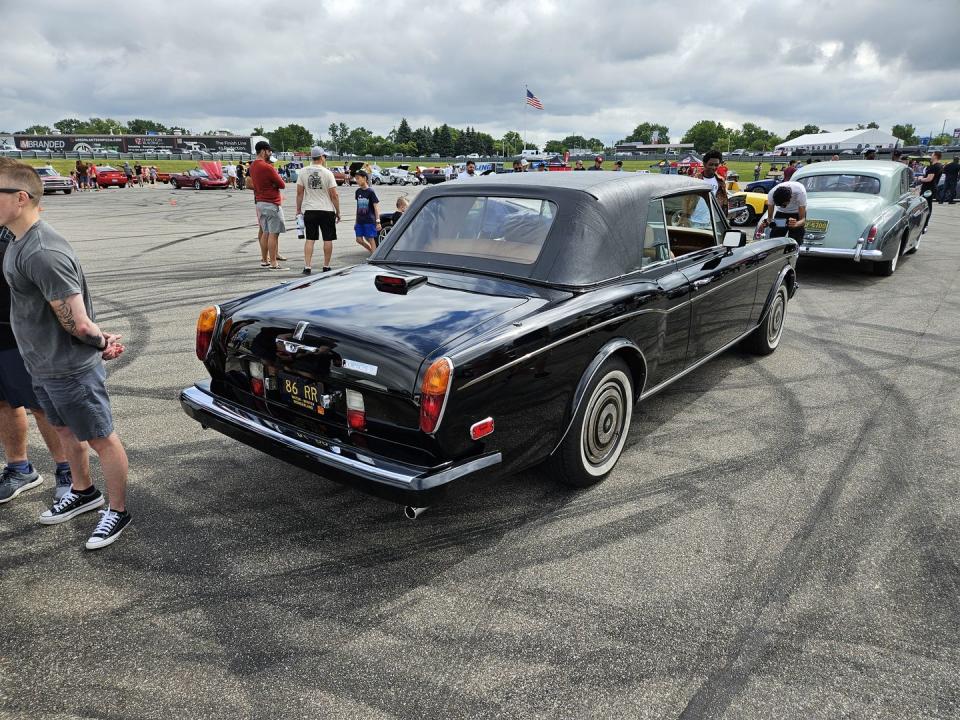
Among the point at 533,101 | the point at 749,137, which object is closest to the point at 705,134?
the point at 749,137

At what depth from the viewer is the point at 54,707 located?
2055 millimetres

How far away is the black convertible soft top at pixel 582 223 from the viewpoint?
3.33 metres

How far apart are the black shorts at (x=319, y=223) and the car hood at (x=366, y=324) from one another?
19.1 ft

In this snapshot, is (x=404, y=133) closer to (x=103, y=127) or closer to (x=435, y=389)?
(x=103, y=127)

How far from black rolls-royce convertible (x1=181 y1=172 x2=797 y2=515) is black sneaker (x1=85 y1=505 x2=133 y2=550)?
564mm

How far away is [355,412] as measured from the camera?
2.73 m

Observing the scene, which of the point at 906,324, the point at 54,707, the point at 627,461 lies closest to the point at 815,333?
the point at 906,324

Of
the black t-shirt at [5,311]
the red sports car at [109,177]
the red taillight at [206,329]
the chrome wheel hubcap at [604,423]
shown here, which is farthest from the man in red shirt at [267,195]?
the red sports car at [109,177]

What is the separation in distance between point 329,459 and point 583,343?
132cm

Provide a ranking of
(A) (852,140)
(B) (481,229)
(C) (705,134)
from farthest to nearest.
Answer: (C) (705,134) < (A) (852,140) < (B) (481,229)

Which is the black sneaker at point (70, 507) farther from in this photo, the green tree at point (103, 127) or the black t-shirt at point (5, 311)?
the green tree at point (103, 127)

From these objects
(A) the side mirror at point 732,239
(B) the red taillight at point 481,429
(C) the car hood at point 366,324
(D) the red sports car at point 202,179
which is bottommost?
(B) the red taillight at point 481,429

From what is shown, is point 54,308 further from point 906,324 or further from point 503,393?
point 906,324

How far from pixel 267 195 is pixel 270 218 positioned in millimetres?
375
